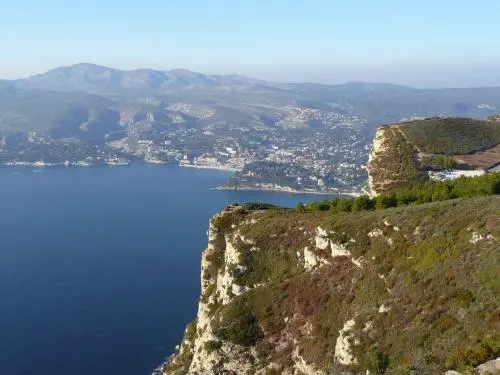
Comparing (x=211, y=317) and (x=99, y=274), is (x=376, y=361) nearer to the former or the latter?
(x=211, y=317)

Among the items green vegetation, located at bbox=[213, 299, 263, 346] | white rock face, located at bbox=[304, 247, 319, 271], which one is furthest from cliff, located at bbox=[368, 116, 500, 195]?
green vegetation, located at bbox=[213, 299, 263, 346]

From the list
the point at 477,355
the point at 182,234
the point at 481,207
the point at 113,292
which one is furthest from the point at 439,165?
the point at 182,234

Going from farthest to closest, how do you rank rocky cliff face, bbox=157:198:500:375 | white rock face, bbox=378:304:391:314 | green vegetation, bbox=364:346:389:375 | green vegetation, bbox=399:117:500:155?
green vegetation, bbox=399:117:500:155, white rock face, bbox=378:304:391:314, rocky cliff face, bbox=157:198:500:375, green vegetation, bbox=364:346:389:375

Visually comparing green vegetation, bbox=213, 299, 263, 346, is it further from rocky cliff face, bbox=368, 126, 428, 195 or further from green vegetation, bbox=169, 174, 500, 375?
rocky cliff face, bbox=368, 126, 428, 195

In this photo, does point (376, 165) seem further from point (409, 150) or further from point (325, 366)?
point (325, 366)

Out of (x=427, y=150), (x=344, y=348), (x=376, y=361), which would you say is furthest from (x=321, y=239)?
(x=427, y=150)

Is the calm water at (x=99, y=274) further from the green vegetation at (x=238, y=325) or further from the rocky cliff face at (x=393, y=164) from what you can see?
the green vegetation at (x=238, y=325)
